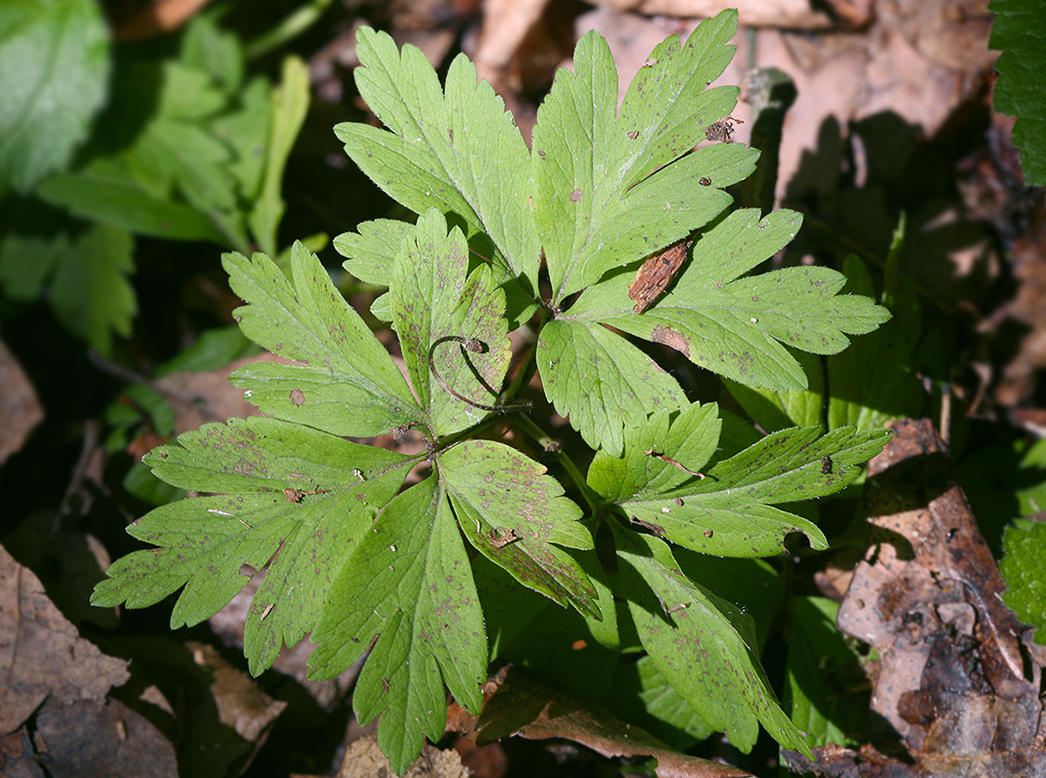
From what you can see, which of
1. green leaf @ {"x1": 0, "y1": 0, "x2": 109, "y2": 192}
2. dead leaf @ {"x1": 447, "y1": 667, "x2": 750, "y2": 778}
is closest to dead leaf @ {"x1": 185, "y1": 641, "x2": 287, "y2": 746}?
dead leaf @ {"x1": 447, "y1": 667, "x2": 750, "y2": 778}

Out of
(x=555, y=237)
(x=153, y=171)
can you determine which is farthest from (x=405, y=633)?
(x=153, y=171)

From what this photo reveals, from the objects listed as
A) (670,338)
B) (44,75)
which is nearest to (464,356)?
(670,338)

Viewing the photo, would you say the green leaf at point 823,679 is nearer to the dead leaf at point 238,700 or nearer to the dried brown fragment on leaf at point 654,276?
the dried brown fragment on leaf at point 654,276

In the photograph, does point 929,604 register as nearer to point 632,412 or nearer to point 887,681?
point 887,681

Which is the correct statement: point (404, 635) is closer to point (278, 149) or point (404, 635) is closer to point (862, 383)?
point (862, 383)

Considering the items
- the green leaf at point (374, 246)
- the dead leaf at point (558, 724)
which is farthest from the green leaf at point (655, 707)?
the green leaf at point (374, 246)
